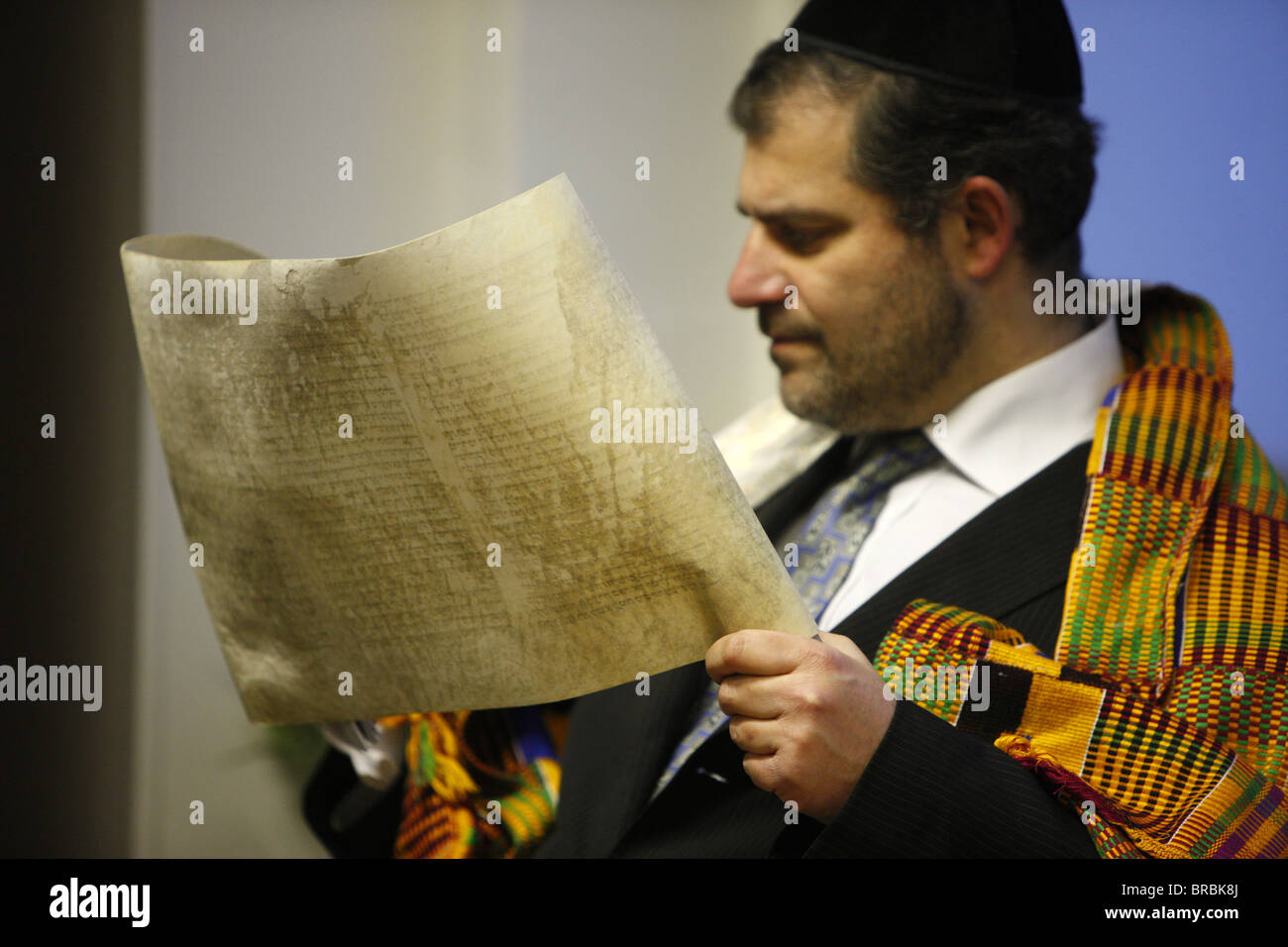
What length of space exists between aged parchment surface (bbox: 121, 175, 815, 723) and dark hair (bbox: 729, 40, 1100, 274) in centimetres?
54

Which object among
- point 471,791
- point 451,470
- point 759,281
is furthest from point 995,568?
point 471,791

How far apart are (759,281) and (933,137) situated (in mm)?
243

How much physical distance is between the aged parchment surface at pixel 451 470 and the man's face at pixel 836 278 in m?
0.47

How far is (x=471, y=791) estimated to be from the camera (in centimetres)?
120

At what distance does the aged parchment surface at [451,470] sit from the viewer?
2.26 ft

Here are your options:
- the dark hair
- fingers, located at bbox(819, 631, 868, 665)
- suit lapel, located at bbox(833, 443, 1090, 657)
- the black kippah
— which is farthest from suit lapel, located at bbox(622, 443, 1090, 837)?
the black kippah

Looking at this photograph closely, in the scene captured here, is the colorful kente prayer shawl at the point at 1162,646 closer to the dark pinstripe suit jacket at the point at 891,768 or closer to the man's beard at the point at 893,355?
the dark pinstripe suit jacket at the point at 891,768

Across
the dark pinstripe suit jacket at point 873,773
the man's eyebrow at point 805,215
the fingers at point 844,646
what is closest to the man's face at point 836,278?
the man's eyebrow at point 805,215

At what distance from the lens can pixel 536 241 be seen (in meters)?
0.68

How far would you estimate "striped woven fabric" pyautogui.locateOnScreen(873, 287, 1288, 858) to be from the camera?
800mm

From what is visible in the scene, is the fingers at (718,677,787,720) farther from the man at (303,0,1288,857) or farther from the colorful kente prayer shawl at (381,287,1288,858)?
the colorful kente prayer shawl at (381,287,1288,858)

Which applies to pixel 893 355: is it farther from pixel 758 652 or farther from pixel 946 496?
pixel 758 652

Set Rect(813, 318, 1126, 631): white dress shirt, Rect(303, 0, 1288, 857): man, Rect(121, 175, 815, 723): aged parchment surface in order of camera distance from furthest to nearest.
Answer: Rect(813, 318, 1126, 631): white dress shirt, Rect(303, 0, 1288, 857): man, Rect(121, 175, 815, 723): aged parchment surface

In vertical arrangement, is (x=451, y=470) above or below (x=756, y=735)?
above
